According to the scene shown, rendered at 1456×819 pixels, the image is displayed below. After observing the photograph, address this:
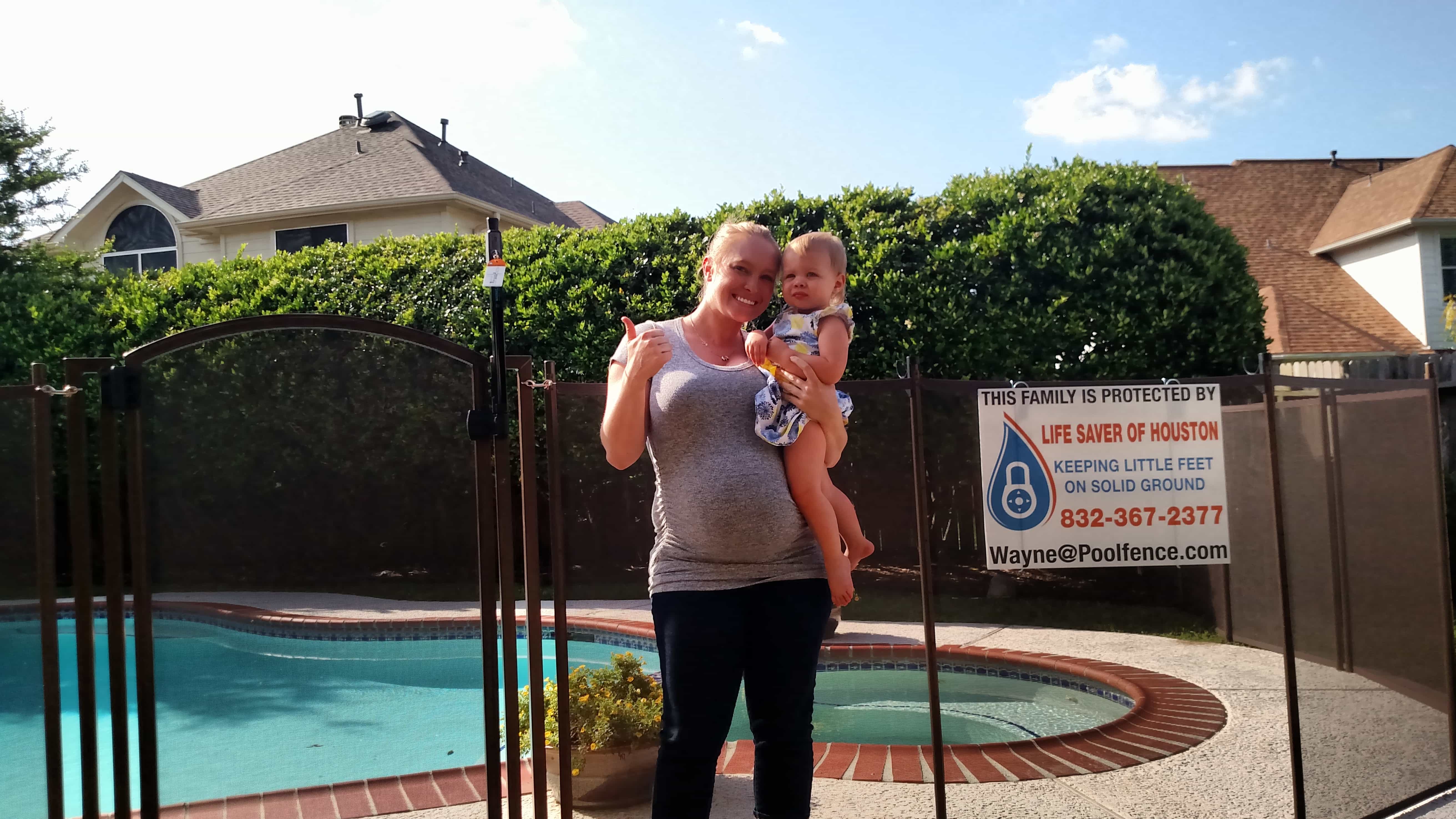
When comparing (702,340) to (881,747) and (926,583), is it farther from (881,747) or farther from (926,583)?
(881,747)

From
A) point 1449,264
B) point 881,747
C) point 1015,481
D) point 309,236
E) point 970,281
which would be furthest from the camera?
point 1449,264

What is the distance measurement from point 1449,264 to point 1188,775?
16.6 meters

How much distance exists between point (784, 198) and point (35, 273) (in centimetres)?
846

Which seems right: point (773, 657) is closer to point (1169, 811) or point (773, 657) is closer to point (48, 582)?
point (48, 582)

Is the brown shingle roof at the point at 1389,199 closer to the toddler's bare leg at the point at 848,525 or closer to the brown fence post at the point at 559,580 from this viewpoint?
the toddler's bare leg at the point at 848,525

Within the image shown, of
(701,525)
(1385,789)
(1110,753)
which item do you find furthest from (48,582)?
(1385,789)

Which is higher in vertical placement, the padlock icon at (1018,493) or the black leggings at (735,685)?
the padlock icon at (1018,493)

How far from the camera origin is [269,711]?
2365 mm

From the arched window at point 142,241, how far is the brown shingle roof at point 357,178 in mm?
657

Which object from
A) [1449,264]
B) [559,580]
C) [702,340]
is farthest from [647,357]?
[1449,264]

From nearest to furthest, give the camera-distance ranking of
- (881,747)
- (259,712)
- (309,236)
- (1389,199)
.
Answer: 1. (259,712)
2. (881,747)
3. (309,236)
4. (1389,199)

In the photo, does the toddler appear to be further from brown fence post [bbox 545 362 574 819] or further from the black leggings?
brown fence post [bbox 545 362 574 819]

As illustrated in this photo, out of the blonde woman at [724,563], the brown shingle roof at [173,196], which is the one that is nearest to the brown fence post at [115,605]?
the blonde woman at [724,563]

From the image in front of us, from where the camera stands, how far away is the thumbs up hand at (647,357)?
201 cm
